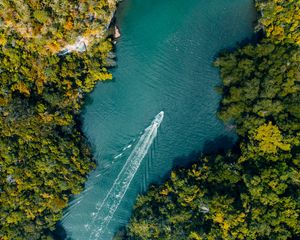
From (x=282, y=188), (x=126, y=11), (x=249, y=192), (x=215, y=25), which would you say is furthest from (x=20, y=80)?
(x=282, y=188)

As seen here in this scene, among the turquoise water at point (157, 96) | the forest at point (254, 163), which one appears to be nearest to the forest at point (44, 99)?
the turquoise water at point (157, 96)

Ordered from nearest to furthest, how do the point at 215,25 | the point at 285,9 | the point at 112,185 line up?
the point at 285,9 → the point at 215,25 → the point at 112,185

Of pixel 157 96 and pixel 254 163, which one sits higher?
pixel 157 96

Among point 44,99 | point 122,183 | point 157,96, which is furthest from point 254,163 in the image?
point 44,99

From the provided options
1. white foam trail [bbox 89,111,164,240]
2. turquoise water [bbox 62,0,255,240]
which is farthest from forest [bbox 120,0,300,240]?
white foam trail [bbox 89,111,164,240]

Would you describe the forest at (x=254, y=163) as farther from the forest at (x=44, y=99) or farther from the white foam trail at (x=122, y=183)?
the forest at (x=44, y=99)

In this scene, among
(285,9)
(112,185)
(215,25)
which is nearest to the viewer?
(285,9)

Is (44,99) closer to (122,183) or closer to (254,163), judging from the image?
(122,183)

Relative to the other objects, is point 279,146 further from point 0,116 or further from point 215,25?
point 0,116
